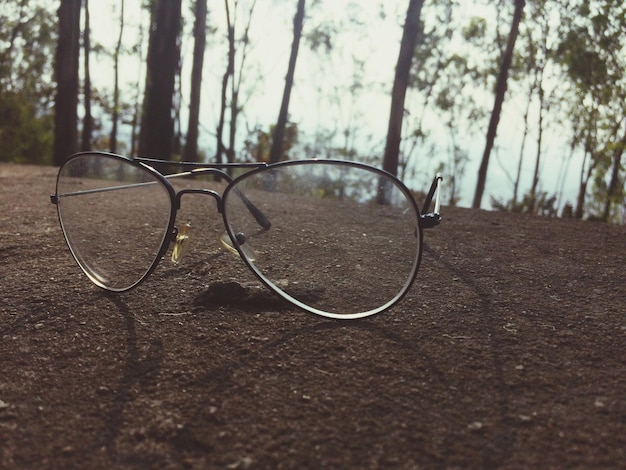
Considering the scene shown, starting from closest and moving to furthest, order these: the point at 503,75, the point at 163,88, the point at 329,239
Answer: the point at 329,239
the point at 163,88
the point at 503,75

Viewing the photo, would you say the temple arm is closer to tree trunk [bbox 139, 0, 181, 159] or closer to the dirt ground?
the dirt ground

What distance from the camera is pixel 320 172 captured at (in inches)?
55.9

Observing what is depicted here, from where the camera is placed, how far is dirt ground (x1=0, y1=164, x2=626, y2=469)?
0.78 meters

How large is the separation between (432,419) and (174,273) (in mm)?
920

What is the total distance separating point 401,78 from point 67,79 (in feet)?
14.0

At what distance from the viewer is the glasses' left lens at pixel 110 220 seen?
1474 mm

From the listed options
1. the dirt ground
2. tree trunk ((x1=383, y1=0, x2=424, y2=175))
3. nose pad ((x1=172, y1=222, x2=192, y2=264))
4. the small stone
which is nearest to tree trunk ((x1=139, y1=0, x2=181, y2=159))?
tree trunk ((x1=383, y1=0, x2=424, y2=175))

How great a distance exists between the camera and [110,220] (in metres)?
1.95

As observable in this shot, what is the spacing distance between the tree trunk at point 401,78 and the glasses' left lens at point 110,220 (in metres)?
4.87

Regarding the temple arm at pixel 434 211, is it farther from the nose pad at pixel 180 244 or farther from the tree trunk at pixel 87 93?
the tree trunk at pixel 87 93

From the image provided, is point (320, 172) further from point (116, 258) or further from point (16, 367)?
point (16, 367)

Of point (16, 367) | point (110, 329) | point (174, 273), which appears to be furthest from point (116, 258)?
point (16, 367)

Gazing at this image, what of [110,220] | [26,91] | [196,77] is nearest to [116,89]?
[26,91]

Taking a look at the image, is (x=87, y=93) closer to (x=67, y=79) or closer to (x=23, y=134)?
(x=23, y=134)
